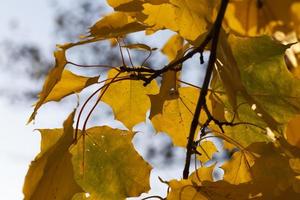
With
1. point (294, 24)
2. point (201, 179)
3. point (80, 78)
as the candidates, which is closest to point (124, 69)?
point (80, 78)

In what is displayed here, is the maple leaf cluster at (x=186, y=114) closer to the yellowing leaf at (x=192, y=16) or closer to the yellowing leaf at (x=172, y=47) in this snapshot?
the yellowing leaf at (x=192, y=16)

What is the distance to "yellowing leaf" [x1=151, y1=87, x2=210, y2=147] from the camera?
32.0 inches

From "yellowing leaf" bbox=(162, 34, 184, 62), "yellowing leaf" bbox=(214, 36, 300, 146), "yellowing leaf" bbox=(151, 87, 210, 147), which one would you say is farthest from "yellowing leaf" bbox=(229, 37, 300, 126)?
"yellowing leaf" bbox=(162, 34, 184, 62)

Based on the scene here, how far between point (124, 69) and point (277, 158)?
201 mm

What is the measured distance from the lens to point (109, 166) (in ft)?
2.58

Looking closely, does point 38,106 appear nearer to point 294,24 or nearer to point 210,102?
point 210,102

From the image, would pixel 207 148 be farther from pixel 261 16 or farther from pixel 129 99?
pixel 261 16

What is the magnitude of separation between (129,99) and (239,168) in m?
0.17

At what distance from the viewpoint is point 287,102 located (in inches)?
28.3

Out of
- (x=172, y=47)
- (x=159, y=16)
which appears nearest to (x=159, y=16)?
(x=159, y=16)

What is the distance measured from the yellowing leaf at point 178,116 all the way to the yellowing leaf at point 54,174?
0.44 ft

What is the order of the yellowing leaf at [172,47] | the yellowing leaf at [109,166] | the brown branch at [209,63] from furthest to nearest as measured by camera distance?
1. the yellowing leaf at [172,47]
2. the yellowing leaf at [109,166]
3. the brown branch at [209,63]

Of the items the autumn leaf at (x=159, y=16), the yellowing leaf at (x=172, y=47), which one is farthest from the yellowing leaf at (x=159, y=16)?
the yellowing leaf at (x=172, y=47)

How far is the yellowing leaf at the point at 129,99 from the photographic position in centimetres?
84
